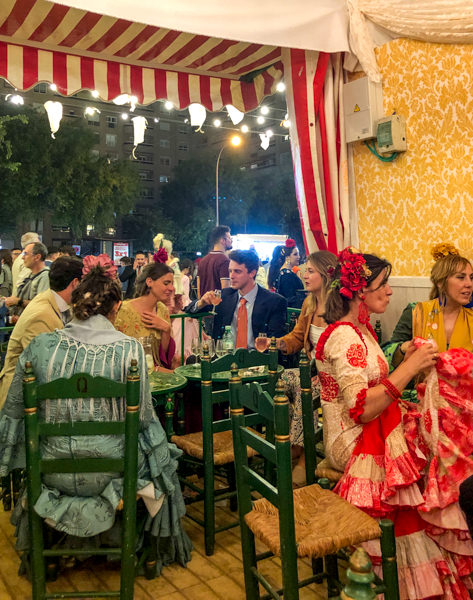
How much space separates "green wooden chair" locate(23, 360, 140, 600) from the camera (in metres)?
2.36

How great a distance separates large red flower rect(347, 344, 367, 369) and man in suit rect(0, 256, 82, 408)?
1.75 m

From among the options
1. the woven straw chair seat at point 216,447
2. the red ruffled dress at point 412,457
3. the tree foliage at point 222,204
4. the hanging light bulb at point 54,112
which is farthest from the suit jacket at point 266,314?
the tree foliage at point 222,204

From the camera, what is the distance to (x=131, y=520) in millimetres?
2422

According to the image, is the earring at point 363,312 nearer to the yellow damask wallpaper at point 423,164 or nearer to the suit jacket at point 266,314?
the yellow damask wallpaper at point 423,164

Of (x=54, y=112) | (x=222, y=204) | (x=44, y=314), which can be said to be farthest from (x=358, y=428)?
(x=222, y=204)

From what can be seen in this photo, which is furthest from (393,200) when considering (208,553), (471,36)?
(208,553)

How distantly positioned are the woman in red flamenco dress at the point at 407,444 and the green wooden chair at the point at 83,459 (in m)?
0.92

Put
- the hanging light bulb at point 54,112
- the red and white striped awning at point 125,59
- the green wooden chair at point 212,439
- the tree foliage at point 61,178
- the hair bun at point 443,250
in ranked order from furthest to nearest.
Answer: the tree foliage at point 61,178 → the hanging light bulb at point 54,112 → the red and white striped awning at point 125,59 → the hair bun at point 443,250 → the green wooden chair at point 212,439

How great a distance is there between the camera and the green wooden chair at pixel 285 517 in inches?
77.1

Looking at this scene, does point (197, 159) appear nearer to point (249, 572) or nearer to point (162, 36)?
point (162, 36)

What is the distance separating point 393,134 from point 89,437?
10.4 feet

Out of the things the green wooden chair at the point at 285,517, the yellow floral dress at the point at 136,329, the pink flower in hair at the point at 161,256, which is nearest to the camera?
the green wooden chair at the point at 285,517

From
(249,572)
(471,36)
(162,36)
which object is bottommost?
(249,572)

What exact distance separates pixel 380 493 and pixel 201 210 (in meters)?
36.8
